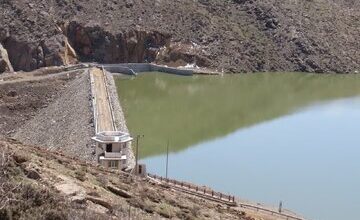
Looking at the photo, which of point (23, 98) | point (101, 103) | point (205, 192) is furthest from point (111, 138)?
point (23, 98)

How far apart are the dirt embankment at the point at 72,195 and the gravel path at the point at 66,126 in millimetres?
11107

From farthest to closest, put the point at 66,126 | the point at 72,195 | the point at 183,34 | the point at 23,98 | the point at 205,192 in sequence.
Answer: the point at 183,34 → the point at 23,98 → the point at 66,126 → the point at 205,192 → the point at 72,195

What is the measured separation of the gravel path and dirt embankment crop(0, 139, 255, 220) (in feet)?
36.4

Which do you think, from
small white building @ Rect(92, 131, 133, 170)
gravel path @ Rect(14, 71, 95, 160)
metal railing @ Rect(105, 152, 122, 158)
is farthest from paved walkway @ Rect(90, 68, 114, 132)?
metal railing @ Rect(105, 152, 122, 158)

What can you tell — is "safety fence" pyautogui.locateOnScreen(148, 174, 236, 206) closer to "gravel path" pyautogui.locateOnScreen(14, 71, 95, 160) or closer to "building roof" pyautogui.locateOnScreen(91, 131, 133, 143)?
"building roof" pyautogui.locateOnScreen(91, 131, 133, 143)

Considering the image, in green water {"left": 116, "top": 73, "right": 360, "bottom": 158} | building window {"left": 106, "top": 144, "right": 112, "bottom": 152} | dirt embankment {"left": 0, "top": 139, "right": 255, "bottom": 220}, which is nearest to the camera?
dirt embankment {"left": 0, "top": 139, "right": 255, "bottom": 220}

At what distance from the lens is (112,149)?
2467cm

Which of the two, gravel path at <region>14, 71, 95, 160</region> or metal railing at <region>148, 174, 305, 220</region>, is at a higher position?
gravel path at <region>14, 71, 95, 160</region>

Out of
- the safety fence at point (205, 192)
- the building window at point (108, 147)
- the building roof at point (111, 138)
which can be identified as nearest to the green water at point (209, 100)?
the building roof at point (111, 138)

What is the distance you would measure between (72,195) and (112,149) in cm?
1418

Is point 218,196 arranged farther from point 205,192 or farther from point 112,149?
point 112,149

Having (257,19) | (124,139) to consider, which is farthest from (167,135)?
(257,19)

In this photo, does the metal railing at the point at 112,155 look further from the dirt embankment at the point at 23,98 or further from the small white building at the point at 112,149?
the dirt embankment at the point at 23,98

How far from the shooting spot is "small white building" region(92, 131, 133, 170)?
78.8ft
